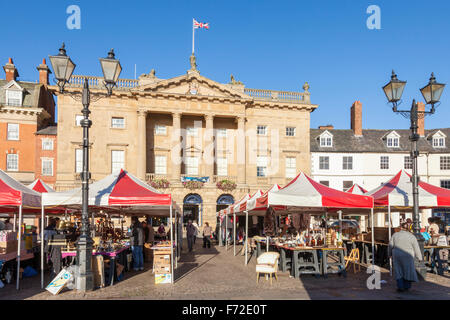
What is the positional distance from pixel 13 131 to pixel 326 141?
32.5m

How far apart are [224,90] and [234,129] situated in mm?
4237

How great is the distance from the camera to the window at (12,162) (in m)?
38.9

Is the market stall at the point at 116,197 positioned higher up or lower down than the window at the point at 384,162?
lower down

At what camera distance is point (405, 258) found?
33.6 feet

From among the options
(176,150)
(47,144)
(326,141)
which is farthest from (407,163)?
(47,144)

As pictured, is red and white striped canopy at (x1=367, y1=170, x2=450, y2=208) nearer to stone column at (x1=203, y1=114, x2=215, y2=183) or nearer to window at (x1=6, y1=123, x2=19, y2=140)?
stone column at (x1=203, y1=114, x2=215, y2=183)

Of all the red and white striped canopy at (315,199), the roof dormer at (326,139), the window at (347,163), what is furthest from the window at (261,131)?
the red and white striped canopy at (315,199)

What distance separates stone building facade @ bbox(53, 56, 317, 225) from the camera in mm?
38750

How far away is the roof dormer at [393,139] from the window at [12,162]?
39361 mm

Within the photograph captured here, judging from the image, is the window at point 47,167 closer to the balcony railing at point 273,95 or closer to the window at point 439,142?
the balcony railing at point 273,95

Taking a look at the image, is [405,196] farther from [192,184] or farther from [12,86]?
[12,86]

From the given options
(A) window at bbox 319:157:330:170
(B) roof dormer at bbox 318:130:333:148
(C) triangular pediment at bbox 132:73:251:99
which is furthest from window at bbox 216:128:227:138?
(B) roof dormer at bbox 318:130:333:148

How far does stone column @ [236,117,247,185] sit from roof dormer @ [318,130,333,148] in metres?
11.1
